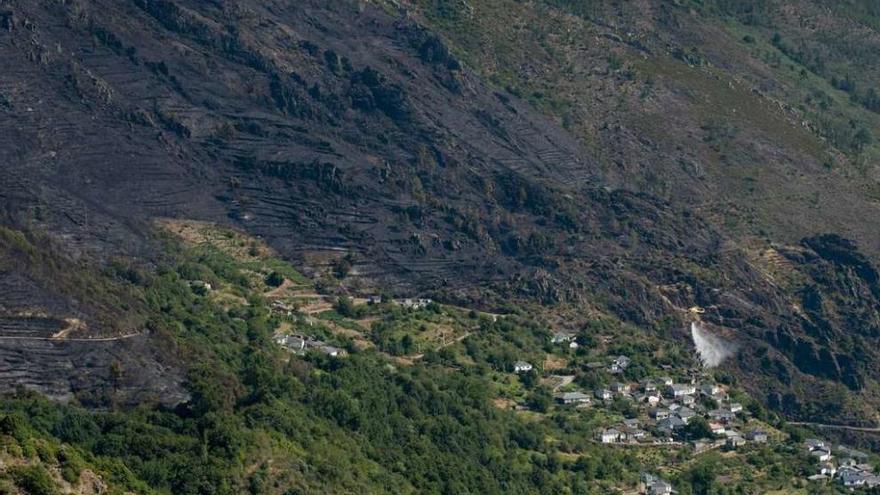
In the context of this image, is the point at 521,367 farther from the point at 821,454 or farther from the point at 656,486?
the point at 821,454

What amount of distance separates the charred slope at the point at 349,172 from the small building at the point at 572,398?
1063 cm

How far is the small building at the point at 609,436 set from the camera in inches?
3750

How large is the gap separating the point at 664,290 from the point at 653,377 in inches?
449

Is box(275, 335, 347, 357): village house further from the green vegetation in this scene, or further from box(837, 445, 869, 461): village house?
box(837, 445, 869, 461): village house

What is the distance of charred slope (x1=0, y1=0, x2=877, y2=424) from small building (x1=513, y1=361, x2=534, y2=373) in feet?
25.2

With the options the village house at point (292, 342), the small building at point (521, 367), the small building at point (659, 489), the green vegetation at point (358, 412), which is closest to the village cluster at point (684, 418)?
the small building at point (521, 367)

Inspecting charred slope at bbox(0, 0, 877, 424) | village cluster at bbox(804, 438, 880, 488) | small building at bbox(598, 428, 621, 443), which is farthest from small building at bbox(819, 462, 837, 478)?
charred slope at bbox(0, 0, 877, 424)

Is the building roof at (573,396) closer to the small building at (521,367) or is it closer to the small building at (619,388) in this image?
the small building at (619,388)

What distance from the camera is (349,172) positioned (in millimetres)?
114562

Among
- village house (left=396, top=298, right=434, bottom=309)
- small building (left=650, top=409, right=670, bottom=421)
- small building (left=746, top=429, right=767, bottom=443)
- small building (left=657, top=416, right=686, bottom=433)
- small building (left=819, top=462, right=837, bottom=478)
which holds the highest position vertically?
small building (left=819, top=462, right=837, bottom=478)

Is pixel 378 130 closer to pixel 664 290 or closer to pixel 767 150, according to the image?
pixel 664 290

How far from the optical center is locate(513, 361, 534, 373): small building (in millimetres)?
101000

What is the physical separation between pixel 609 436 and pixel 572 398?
372cm

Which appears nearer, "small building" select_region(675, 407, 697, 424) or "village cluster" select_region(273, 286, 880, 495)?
"village cluster" select_region(273, 286, 880, 495)
